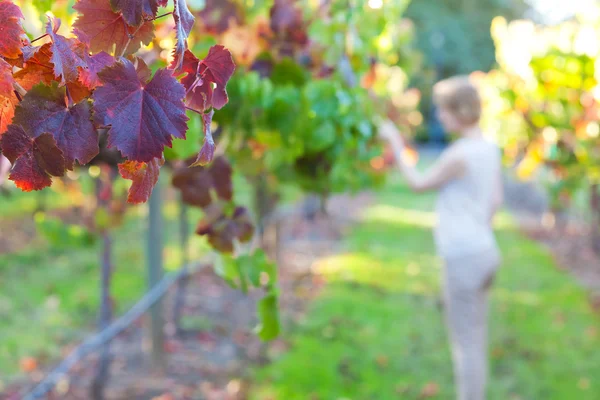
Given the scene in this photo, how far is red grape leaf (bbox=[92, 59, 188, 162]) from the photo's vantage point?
675 millimetres

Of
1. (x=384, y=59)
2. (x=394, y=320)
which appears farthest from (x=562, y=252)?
(x=384, y=59)

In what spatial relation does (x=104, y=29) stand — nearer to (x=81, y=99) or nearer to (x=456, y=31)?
(x=81, y=99)

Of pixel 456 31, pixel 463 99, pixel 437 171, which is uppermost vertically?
pixel 456 31

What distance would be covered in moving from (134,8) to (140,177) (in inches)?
7.7

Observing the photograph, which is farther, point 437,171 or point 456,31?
point 456,31

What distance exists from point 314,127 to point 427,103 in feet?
93.5

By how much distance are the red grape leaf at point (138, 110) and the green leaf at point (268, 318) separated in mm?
861

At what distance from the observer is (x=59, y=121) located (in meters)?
0.70

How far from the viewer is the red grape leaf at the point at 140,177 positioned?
28.8 inches

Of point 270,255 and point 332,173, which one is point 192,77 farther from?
point 270,255

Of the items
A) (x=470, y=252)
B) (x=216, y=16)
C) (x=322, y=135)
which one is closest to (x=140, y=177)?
(x=322, y=135)

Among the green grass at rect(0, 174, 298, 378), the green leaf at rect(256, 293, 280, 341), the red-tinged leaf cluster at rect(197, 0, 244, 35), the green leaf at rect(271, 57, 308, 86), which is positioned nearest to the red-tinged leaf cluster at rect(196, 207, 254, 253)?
the green leaf at rect(256, 293, 280, 341)

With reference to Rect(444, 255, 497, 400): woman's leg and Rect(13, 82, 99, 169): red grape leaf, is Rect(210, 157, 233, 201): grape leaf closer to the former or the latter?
Rect(13, 82, 99, 169): red grape leaf

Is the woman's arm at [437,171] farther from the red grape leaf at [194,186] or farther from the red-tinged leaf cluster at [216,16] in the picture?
the red grape leaf at [194,186]
